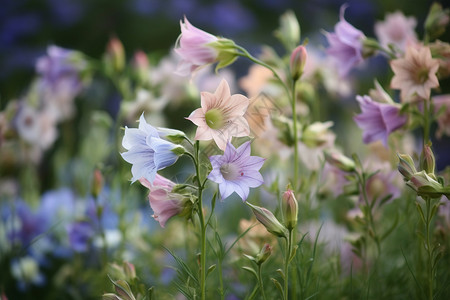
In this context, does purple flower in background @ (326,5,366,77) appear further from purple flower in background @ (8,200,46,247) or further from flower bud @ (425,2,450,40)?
purple flower in background @ (8,200,46,247)

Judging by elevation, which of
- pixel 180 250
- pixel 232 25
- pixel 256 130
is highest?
pixel 256 130

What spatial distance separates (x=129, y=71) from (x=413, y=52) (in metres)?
0.58

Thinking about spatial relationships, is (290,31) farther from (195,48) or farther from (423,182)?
(423,182)

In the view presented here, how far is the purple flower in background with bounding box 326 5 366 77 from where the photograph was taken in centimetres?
76

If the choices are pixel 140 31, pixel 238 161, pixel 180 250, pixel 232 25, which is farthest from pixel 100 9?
pixel 238 161

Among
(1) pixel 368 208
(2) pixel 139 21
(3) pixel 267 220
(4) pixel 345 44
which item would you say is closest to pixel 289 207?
(3) pixel 267 220

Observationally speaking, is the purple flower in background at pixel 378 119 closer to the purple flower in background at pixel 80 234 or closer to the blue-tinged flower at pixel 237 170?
the blue-tinged flower at pixel 237 170

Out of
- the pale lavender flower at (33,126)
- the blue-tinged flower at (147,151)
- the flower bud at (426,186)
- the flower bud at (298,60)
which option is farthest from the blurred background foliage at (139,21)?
the blue-tinged flower at (147,151)

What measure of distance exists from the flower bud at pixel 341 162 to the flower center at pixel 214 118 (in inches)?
10.2

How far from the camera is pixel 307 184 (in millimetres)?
798

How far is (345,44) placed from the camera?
2.53 ft

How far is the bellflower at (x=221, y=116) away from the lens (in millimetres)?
510

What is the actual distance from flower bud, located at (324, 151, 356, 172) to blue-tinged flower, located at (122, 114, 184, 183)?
0.98ft

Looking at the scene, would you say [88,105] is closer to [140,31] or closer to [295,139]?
[140,31]
